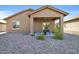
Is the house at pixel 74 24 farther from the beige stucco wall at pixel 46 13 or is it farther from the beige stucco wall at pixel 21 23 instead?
the beige stucco wall at pixel 21 23

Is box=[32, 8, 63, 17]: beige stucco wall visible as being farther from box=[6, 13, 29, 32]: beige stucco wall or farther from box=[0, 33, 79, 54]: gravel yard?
box=[6, 13, 29, 32]: beige stucco wall

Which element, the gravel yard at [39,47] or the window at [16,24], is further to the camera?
the window at [16,24]

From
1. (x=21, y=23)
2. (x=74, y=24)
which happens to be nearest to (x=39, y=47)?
(x=21, y=23)

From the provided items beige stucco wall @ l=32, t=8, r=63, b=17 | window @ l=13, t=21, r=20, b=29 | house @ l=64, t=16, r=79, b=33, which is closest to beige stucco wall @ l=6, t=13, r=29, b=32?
window @ l=13, t=21, r=20, b=29

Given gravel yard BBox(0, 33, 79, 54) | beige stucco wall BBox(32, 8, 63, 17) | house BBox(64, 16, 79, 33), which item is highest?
beige stucco wall BBox(32, 8, 63, 17)

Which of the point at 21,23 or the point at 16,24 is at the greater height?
the point at 21,23

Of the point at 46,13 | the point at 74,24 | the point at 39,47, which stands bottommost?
the point at 39,47

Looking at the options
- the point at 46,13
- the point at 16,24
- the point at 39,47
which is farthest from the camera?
the point at 16,24

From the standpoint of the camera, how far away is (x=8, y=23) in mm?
21734

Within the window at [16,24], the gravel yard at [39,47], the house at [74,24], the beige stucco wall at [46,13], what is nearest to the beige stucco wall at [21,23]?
the window at [16,24]

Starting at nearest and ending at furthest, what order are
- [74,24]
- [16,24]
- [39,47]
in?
[39,47], [16,24], [74,24]

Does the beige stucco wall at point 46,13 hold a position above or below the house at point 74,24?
above

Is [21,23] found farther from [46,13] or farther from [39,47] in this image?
[39,47]

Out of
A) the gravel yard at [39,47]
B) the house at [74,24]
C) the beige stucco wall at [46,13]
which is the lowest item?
the gravel yard at [39,47]
